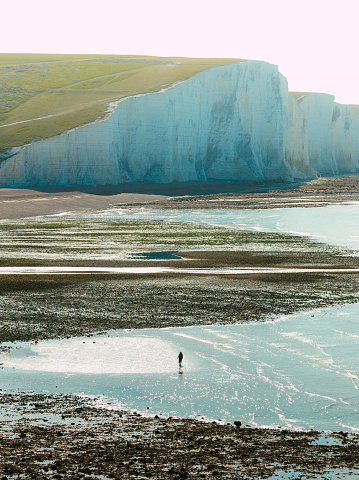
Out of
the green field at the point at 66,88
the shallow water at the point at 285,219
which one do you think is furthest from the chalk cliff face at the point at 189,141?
the shallow water at the point at 285,219

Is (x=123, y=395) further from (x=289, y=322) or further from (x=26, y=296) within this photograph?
(x=26, y=296)

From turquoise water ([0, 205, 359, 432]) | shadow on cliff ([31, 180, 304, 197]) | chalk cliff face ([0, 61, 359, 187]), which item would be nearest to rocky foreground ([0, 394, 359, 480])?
turquoise water ([0, 205, 359, 432])

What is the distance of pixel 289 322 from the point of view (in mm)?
19500

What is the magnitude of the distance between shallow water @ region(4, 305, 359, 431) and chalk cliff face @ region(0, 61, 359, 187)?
59.4 m

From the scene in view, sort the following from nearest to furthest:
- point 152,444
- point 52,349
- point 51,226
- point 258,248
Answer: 1. point 152,444
2. point 52,349
3. point 258,248
4. point 51,226

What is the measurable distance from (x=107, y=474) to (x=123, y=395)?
4191 mm

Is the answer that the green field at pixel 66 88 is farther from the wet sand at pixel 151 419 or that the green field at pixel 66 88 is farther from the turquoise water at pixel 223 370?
the turquoise water at pixel 223 370

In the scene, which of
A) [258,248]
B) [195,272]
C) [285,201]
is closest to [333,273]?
[195,272]

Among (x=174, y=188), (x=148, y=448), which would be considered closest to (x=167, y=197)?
(x=174, y=188)

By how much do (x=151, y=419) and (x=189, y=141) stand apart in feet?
275

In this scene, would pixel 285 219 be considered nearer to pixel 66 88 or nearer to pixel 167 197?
pixel 167 197

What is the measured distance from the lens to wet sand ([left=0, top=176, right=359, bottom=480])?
30.1 feet

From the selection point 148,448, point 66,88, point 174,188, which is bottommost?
point 148,448

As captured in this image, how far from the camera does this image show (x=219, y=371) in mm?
14789
